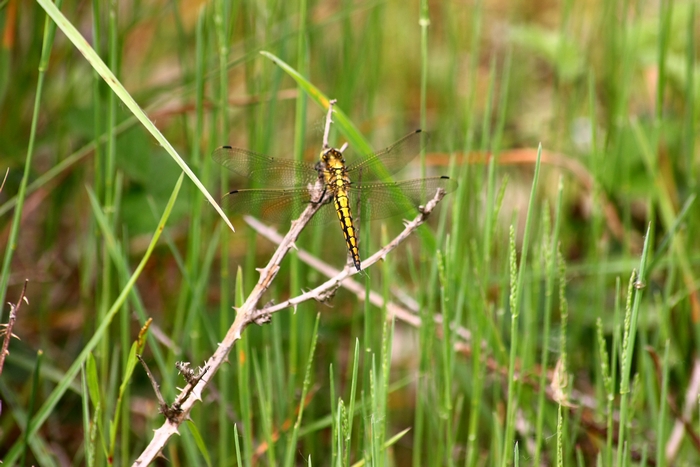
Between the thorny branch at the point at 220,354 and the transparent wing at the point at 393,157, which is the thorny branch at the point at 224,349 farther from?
the transparent wing at the point at 393,157

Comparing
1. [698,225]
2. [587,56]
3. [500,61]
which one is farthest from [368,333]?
[500,61]

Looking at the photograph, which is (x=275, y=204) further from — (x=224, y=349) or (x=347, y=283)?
(x=224, y=349)

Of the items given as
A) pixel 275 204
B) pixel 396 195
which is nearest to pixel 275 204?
pixel 275 204

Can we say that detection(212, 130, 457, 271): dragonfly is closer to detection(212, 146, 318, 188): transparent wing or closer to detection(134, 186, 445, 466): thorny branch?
detection(212, 146, 318, 188): transparent wing

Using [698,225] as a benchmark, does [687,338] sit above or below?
below

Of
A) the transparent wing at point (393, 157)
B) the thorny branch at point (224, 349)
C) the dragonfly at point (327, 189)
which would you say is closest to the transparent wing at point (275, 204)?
the dragonfly at point (327, 189)

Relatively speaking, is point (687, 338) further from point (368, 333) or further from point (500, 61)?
point (500, 61)
